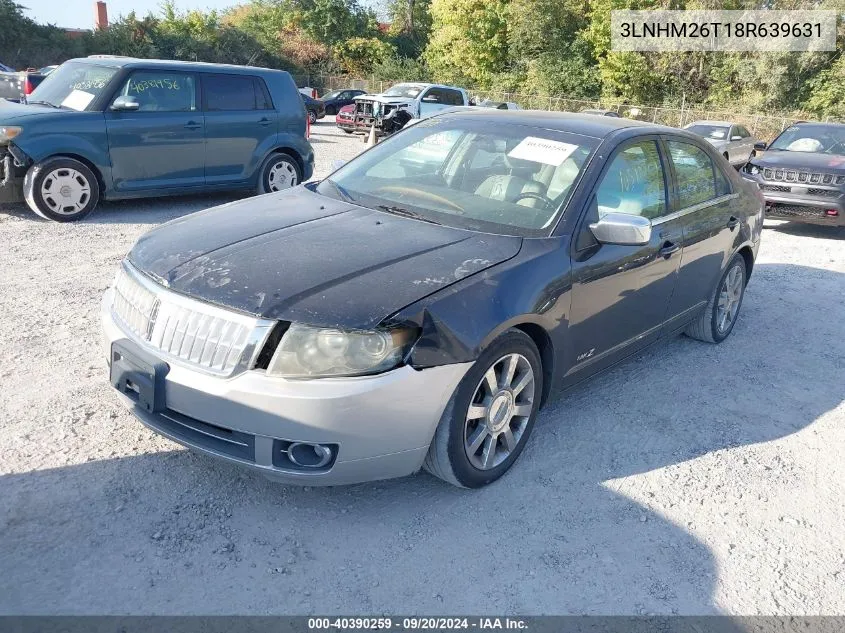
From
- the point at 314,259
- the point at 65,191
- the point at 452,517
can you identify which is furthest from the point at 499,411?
the point at 65,191

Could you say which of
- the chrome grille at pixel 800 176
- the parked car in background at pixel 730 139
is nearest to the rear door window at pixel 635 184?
the chrome grille at pixel 800 176

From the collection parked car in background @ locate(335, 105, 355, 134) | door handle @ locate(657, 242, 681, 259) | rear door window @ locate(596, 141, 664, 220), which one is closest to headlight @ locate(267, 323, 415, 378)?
rear door window @ locate(596, 141, 664, 220)

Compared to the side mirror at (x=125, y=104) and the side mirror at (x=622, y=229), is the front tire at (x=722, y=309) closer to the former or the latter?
the side mirror at (x=622, y=229)

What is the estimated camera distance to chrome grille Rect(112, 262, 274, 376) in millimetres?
2881

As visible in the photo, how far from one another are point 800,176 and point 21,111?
10137 millimetres

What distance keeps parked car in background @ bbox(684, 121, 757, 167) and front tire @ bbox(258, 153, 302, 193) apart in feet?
36.4

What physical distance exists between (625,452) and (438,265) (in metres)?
1.54

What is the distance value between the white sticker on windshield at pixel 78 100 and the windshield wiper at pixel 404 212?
5.68 m

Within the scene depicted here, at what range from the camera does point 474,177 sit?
13.8 ft

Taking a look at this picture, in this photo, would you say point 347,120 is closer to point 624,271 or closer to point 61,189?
point 61,189

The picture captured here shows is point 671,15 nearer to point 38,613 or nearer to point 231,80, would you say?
point 231,80

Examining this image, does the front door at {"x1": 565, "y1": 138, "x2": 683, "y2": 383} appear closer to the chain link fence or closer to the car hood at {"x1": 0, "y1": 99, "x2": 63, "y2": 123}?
the car hood at {"x1": 0, "y1": 99, "x2": 63, "y2": 123}

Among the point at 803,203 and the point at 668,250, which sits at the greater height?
the point at 668,250

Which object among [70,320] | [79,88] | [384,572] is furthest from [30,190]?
[384,572]
